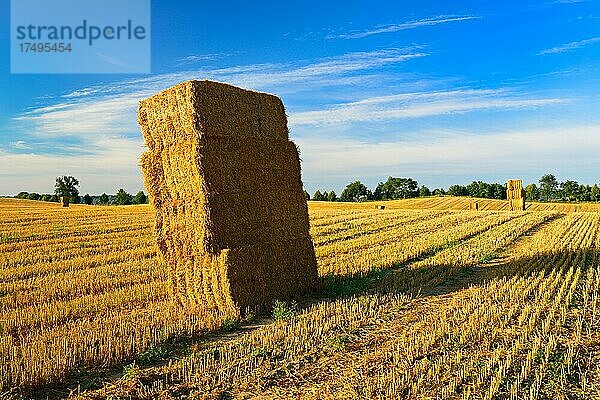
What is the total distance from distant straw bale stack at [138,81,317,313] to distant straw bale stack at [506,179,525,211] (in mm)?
41040

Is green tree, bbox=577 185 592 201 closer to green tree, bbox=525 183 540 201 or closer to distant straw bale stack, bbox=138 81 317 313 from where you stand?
green tree, bbox=525 183 540 201

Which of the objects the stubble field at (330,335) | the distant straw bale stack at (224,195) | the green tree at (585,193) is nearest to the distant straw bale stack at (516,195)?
the stubble field at (330,335)

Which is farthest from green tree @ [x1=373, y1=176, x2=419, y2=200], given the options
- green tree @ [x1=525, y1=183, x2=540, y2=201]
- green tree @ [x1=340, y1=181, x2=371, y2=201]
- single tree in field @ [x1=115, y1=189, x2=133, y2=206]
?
single tree in field @ [x1=115, y1=189, x2=133, y2=206]

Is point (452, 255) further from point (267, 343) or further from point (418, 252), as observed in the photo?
point (267, 343)

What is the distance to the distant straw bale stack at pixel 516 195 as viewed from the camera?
47.5m

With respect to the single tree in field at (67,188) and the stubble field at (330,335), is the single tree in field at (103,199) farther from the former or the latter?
the stubble field at (330,335)

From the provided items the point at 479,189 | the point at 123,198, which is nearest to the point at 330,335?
the point at 123,198

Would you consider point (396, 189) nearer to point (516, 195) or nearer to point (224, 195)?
point (516, 195)

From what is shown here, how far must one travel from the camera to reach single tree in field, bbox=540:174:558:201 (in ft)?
339

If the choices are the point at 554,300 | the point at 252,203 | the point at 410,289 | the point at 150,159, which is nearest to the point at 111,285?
the point at 150,159

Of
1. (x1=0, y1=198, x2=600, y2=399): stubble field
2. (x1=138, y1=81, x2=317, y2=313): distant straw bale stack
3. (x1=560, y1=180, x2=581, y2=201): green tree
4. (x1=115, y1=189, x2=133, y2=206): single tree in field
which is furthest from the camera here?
(x1=560, y1=180, x2=581, y2=201): green tree

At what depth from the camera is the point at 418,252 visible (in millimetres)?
16359

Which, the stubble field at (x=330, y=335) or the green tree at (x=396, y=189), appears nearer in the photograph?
the stubble field at (x=330, y=335)

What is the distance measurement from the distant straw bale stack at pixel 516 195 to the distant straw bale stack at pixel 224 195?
135ft
